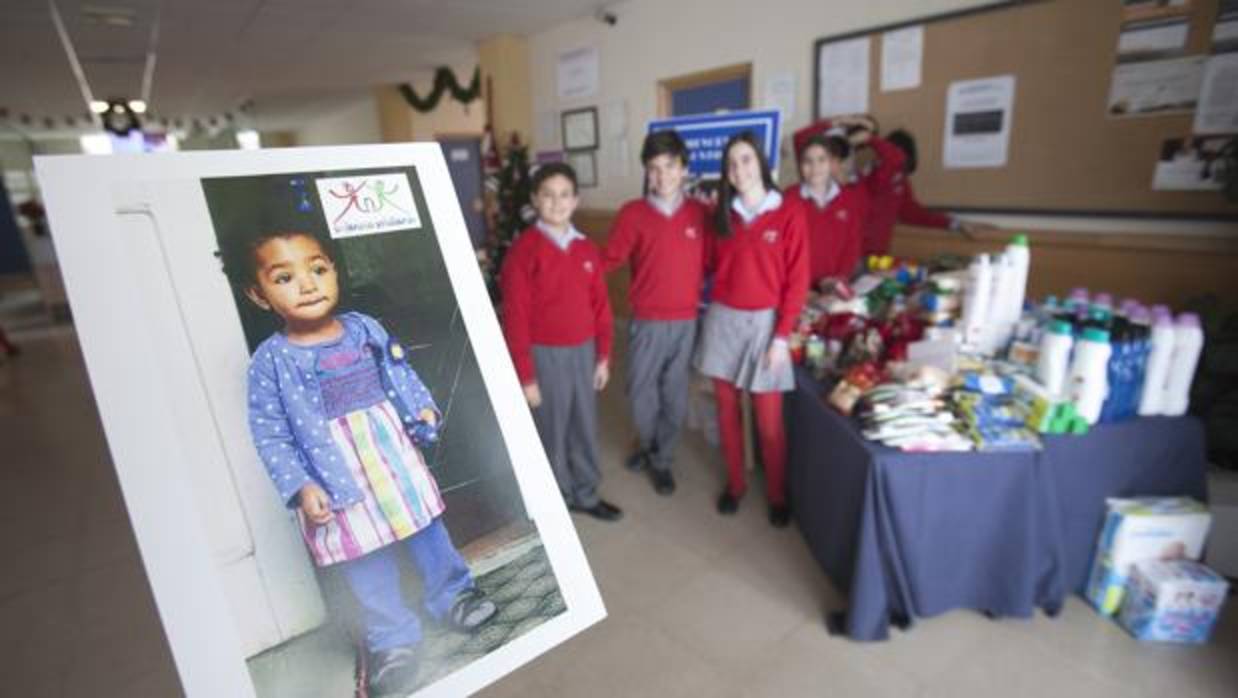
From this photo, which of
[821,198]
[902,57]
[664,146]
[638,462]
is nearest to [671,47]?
[902,57]

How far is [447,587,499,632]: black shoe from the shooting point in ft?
2.27

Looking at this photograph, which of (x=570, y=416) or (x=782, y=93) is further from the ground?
(x=782, y=93)

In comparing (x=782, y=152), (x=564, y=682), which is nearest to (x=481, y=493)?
(x=564, y=682)

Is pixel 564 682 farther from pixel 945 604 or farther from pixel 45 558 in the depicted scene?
pixel 45 558

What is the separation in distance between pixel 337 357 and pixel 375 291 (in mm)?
94

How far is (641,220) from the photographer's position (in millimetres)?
2111

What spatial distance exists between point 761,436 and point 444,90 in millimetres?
5670

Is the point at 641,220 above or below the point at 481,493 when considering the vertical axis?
above

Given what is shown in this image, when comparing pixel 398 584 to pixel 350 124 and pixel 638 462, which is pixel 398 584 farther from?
pixel 350 124

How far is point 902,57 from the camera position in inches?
107

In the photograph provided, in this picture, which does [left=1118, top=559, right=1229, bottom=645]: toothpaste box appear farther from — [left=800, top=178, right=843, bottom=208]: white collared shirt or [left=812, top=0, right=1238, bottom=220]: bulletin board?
[left=800, top=178, right=843, bottom=208]: white collared shirt

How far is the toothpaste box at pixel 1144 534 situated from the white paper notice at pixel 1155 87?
4.66 ft

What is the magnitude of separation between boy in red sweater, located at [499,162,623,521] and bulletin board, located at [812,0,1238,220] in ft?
5.91

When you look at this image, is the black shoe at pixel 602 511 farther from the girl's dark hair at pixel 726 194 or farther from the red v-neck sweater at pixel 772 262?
the girl's dark hair at pixel 726 194
